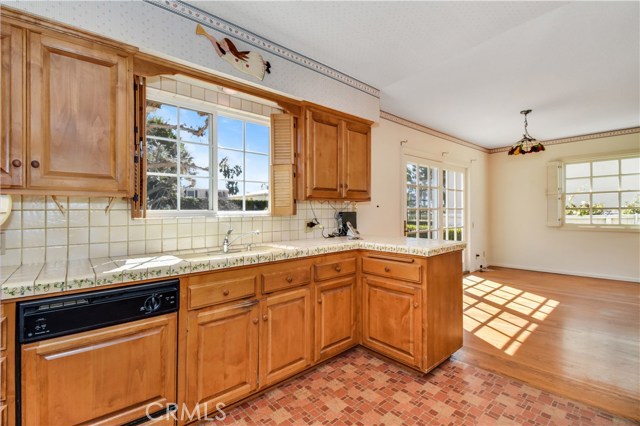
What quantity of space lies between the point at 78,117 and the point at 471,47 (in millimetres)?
2688

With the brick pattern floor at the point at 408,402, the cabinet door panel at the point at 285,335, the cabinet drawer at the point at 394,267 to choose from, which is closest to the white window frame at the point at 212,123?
the cabinet door panel at the point at 285,335

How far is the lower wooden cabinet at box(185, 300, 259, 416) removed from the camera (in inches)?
61.6

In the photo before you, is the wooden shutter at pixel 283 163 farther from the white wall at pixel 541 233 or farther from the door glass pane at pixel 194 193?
the white wall at pixel 541 233

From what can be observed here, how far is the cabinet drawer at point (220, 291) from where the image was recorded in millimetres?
1561

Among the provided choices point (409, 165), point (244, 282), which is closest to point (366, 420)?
point (244, 282)

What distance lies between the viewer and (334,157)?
8.93 feet

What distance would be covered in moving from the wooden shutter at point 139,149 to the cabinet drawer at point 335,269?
1221mm

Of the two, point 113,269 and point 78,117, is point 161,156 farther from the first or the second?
point 113,269

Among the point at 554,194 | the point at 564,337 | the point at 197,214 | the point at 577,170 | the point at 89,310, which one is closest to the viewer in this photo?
the point at 89,310

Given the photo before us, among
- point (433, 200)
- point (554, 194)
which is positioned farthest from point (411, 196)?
point (554, 194)

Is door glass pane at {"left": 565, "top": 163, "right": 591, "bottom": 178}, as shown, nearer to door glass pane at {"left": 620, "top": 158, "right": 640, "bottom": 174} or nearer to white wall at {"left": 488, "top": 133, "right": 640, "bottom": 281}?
white wall at {"left": 488, "top": 133, "right": 640, "bottom": 281}

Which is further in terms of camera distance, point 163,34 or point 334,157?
point 334,157

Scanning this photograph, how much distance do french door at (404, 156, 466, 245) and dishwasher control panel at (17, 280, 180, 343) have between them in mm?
3306

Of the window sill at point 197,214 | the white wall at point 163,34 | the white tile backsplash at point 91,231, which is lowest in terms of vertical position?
the white tile backsplash at point 91,231
